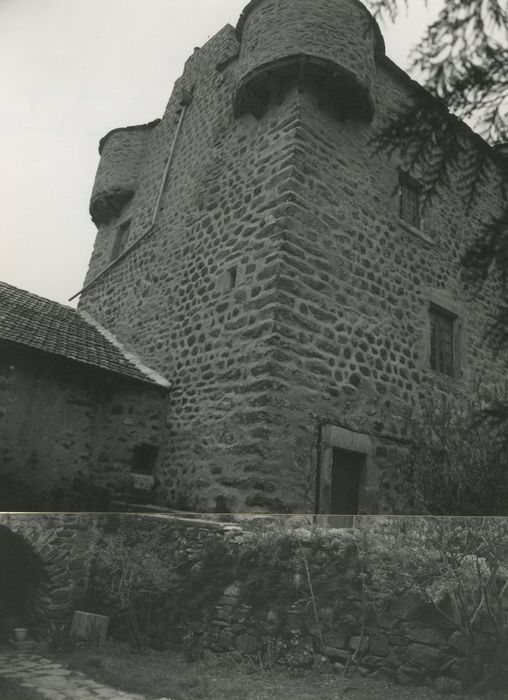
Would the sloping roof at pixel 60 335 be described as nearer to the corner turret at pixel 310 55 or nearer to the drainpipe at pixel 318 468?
the drainpipe at pixel 318 468

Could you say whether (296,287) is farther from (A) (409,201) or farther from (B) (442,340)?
(A) (409,201)

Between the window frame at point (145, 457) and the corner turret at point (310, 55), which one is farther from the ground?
the corner turret at point (310, 55)

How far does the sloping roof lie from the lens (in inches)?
185

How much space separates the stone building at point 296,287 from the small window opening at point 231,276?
0.02m

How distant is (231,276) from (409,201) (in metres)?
3.58

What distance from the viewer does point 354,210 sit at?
6531 millimetres

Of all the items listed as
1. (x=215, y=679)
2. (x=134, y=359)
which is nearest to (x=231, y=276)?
(x=134, y=359)

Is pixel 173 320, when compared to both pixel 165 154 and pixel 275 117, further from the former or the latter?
pixel 165 154

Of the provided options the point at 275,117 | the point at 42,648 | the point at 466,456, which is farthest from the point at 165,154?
the point at 42,648

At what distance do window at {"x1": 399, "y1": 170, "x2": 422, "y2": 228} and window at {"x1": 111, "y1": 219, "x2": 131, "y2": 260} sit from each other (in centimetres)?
525

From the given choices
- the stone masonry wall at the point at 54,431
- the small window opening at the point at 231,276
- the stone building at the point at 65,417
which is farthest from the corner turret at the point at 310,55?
the stone masonry wall at the point at 54,431

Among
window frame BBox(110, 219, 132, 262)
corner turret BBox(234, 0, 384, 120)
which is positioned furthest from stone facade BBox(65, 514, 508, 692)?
window frame BBox(110, 219, 132, 262)

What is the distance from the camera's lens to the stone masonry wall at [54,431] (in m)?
3.97

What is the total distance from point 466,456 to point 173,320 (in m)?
4.43
